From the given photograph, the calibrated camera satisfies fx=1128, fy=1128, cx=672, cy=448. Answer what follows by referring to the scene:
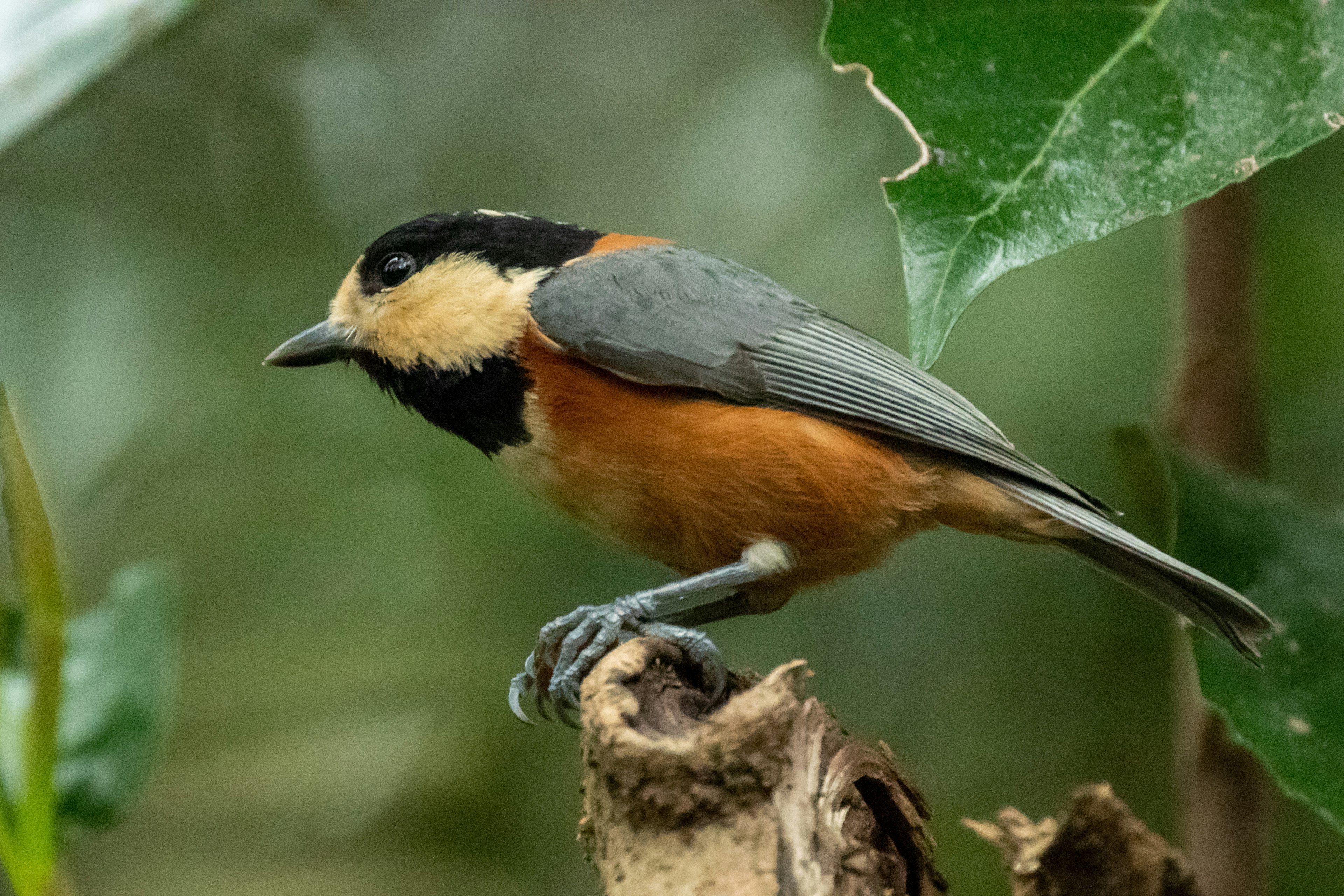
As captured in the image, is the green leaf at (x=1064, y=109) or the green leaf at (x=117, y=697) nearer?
the green leaf at (x=1064, y=109)

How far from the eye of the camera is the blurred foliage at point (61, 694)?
5.11ft

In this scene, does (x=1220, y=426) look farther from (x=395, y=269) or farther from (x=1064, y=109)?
(x=395, y=269)

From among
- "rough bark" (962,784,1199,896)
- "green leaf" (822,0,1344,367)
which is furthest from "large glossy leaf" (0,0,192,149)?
"rough bark" (962,784,1199,896)

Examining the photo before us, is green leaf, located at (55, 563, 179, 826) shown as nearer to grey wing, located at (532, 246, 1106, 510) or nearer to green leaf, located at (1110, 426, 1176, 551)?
grey wing, located at (532, 246, 1106, 510)

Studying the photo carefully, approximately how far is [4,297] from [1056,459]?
10.7 ft

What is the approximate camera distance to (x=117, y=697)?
2039 mm

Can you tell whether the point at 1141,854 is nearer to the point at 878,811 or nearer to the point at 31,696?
the point at 878,811

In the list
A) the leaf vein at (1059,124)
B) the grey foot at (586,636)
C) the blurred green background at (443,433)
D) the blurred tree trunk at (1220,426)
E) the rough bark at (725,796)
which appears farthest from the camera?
the blurred green background at (443,433)


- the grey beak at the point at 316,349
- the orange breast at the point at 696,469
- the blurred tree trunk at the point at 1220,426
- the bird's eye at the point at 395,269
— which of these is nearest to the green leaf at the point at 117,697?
the grey beak at the point at 316,349

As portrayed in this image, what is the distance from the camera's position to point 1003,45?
59.4 inches

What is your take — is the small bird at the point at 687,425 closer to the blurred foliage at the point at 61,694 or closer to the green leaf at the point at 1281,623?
the green leaf at the point at 1281,623

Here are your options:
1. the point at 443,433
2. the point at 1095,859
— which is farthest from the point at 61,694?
the point at 443,433

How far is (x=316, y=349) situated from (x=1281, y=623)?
1.74 m

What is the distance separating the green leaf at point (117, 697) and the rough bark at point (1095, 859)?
1.40m
